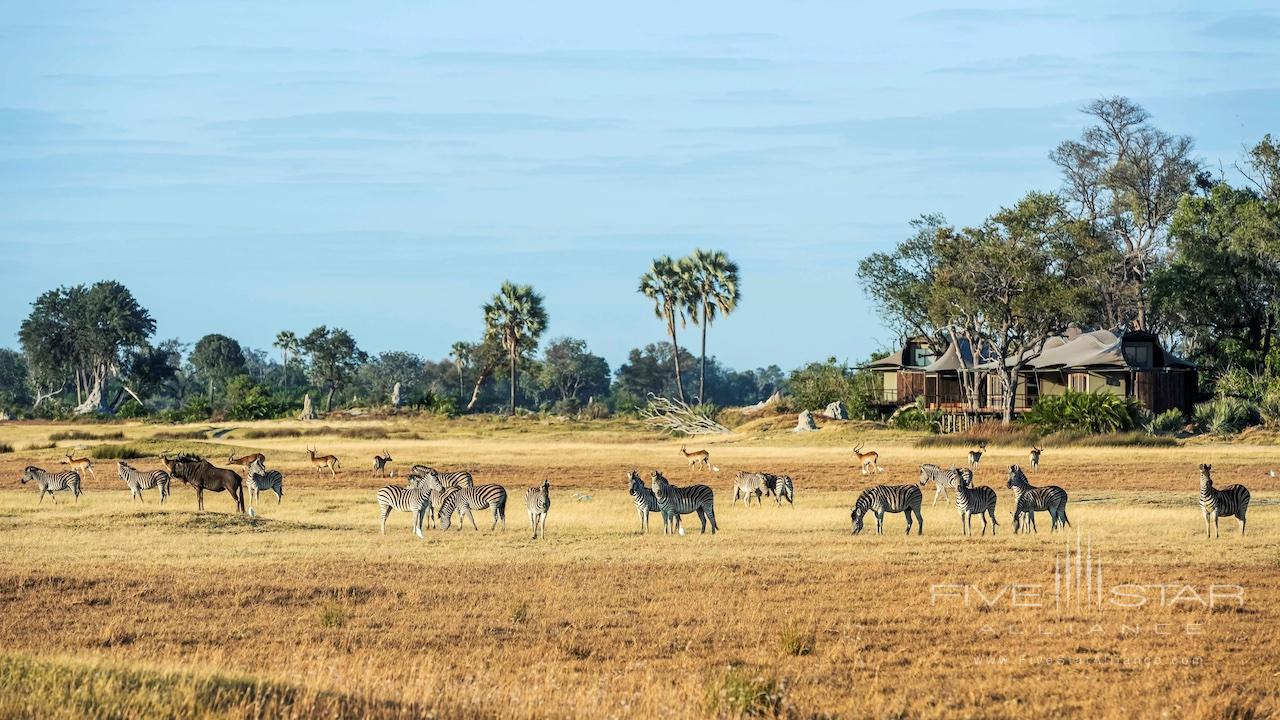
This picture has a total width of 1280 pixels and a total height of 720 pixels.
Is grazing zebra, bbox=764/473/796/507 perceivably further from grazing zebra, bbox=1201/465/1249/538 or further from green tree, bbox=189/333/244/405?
green tree, bbox=189/333/244/405

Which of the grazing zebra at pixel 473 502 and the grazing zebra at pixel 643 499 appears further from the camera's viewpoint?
the grazing zebra at pixel 473 502

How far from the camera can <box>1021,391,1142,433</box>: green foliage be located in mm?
58375

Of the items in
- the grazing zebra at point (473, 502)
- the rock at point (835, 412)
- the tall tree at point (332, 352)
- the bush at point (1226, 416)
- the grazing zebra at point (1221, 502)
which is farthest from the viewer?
the tall tree at point (332, 352)

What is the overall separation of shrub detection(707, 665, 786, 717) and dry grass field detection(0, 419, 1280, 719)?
4 centimetres

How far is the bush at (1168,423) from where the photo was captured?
61.1 metres

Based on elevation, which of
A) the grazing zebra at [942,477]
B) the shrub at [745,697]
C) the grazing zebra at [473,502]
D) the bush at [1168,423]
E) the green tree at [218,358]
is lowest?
the shrub at [745,697]

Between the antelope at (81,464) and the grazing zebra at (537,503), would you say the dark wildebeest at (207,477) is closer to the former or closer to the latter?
the grazing zebra at (537,503)

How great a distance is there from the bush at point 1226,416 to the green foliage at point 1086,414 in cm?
341

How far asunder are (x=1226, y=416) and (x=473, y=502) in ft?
147

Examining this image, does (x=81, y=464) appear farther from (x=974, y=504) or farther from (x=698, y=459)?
(x=974, y=504)

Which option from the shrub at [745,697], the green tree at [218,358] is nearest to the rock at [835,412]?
the shrub at [745,697]

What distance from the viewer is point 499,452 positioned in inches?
2301

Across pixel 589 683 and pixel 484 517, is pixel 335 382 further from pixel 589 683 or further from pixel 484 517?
pixel 589 683

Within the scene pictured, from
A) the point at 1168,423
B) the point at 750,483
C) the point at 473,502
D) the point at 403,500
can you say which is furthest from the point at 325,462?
the point at 1168,423
